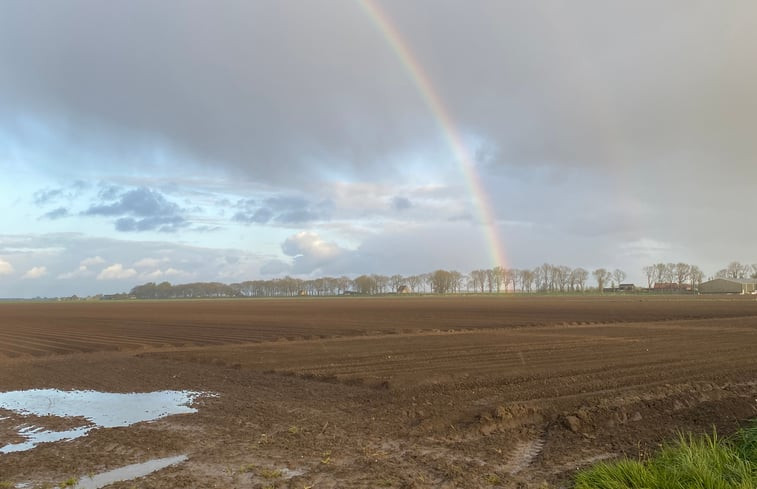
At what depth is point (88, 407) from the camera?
40.8ft

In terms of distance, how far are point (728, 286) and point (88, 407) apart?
187 m

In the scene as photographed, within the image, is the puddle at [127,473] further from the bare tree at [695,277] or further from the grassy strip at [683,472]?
the bare tree at [695,277]

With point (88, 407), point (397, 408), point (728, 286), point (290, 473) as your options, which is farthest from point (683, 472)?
point (728, 286)

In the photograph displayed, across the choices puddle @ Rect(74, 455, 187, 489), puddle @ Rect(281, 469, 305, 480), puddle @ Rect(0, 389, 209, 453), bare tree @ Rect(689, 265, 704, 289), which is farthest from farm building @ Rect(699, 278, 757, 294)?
puddle @ Rect(74, 455, 187, 489)

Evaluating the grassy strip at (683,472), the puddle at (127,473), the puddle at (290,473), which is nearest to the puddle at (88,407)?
the puddle at (127,473)

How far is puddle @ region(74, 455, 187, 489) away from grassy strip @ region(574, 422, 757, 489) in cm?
539

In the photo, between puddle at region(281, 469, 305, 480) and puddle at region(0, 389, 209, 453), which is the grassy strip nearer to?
puddle at region(281, 469, 305, 480)

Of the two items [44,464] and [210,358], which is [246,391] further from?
[210,358]

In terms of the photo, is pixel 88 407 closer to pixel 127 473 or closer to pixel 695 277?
pixel 127 473

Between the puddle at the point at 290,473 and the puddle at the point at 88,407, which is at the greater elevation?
the puddle at the point at 290,473

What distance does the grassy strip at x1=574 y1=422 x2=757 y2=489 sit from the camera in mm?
5930

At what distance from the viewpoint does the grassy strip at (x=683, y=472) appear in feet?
19.5

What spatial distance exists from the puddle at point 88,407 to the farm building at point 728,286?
16506 cm

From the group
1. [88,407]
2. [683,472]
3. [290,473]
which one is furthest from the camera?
[88,407]
